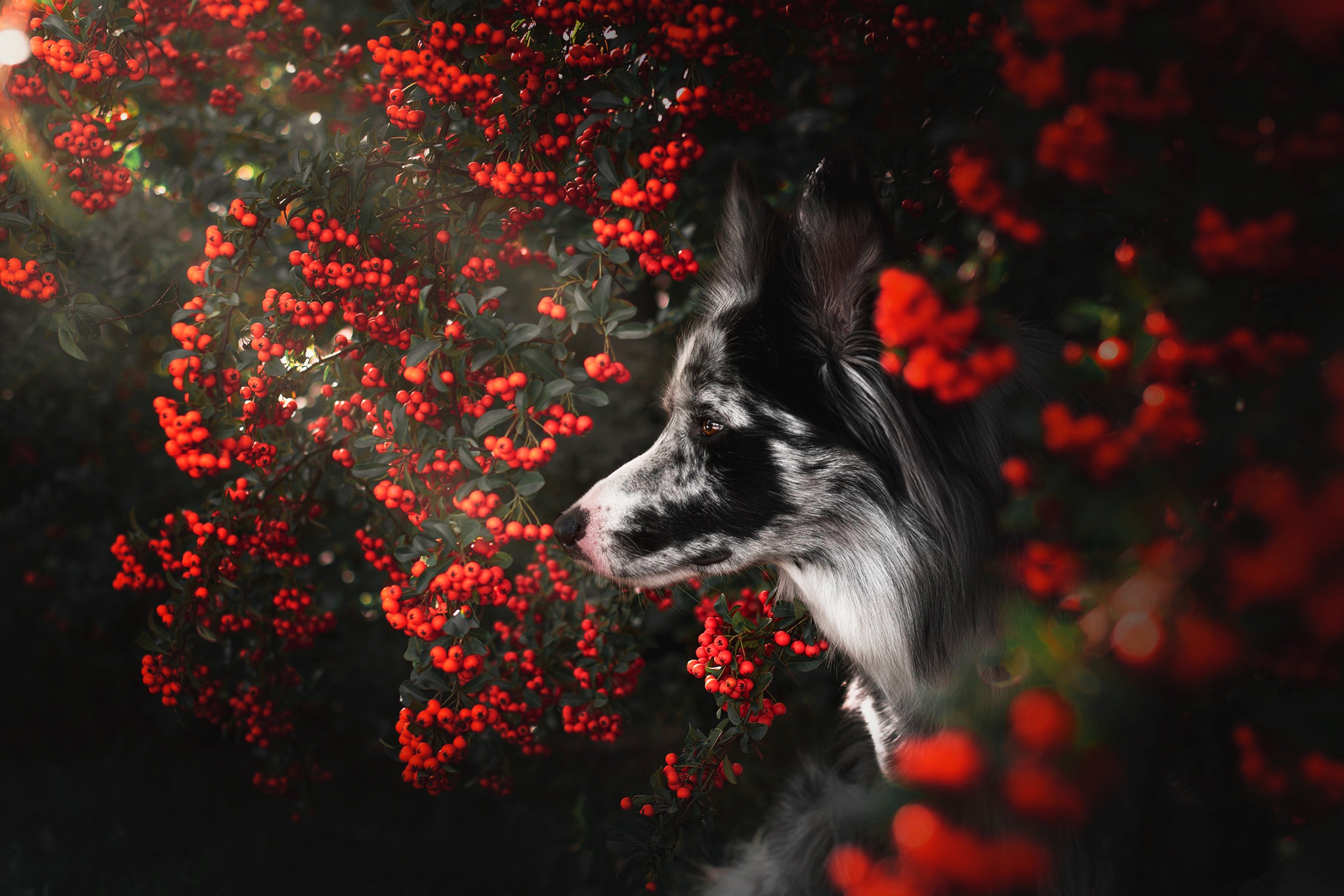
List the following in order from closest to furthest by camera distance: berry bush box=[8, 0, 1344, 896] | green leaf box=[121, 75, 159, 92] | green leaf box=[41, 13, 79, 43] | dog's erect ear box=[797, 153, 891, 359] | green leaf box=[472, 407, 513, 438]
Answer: berry bush box=[8, 0, 1344, 896] → dog's erect ear box=[797, 153, 891, 359] → green leaf box=[472, 407, 513, 438] → green leaf box=[41, 13, 79, 43] → green leaf box=[121, 75, 159, 92]

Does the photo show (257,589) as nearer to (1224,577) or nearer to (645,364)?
(645,364)

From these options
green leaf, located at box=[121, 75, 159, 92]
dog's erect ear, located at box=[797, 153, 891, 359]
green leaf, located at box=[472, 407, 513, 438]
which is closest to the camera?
dog's erect ear, located at box=[797, 153, 891, 359]

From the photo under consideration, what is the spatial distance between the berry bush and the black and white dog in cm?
14

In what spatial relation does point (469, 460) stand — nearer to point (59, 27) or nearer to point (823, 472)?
point (823, 472)

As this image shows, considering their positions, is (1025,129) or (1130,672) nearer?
(1025,129)

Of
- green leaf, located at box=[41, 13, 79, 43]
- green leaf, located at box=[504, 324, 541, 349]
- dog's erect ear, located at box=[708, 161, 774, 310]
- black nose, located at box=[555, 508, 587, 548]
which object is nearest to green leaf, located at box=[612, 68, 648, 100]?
dog's erect ear, located at box=[708, 161, 774, 310]

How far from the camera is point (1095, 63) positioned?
2.13 ft

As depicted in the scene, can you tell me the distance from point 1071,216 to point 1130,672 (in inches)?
42.4

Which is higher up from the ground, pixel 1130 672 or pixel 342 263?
pixel 342 263

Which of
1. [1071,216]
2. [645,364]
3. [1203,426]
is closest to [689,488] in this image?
[1071,216]

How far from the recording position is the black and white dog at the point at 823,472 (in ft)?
5.17

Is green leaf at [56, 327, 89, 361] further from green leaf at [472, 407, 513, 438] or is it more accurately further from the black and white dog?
the black and white dog

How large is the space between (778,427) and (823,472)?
0.48 ft

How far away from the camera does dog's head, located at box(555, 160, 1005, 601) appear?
62.8 inches
